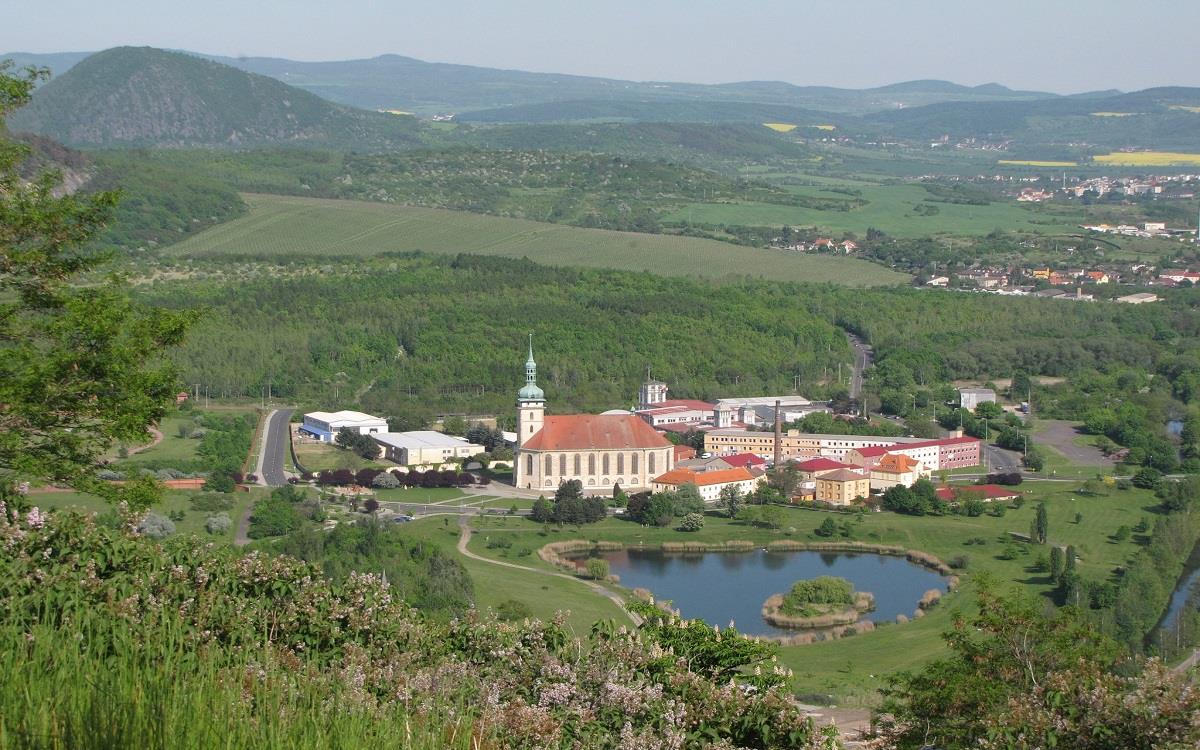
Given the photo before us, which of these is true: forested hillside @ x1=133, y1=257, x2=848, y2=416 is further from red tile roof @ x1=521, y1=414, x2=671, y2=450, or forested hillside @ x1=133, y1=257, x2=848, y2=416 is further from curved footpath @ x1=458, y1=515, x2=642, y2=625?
curved footpath @ x1=458, y1=515, x2=642, y2=625

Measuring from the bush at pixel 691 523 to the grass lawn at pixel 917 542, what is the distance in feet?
0.96

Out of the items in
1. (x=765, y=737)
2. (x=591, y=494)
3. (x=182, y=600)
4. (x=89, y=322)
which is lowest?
(x=591, y=494)

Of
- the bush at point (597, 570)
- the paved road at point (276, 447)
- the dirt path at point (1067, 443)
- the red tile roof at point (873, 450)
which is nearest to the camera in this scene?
the bush at point (597, 570)

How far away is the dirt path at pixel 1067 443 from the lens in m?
48.6

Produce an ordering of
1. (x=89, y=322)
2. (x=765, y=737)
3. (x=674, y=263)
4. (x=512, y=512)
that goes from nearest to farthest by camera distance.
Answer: (x=765, y=737)
(x=89, y=322)
(x=512, y=512)
(x=674, y=263)

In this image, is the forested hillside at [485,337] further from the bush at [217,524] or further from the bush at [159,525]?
the bush at [159,525]

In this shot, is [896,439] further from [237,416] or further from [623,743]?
[623,743]

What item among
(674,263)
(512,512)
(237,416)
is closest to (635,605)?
(512,512)

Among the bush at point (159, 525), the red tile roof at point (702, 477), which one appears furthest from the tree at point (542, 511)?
the bush at point (159, 525)

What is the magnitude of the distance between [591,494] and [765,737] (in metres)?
34.1

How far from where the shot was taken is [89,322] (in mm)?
11297

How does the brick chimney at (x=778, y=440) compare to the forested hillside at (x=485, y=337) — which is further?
the forested hillside at (x=485, y=337)

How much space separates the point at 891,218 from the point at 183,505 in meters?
83.6

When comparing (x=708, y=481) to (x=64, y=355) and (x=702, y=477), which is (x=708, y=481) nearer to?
(x=702, y=477)
